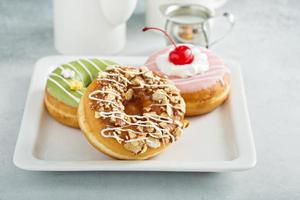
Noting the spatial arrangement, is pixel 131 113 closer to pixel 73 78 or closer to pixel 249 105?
pixel 73 78

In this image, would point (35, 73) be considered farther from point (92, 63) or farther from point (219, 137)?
point (219, 137)

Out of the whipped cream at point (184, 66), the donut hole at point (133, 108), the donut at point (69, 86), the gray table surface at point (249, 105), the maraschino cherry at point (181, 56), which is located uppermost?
the maraschino cherry at point (181, 56)

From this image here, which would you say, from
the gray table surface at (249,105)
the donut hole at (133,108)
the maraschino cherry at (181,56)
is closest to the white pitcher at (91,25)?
the gray table surface at (249,105)

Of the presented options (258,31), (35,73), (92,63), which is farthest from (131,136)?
(258,31)

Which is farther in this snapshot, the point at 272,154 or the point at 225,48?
the point at 225,48

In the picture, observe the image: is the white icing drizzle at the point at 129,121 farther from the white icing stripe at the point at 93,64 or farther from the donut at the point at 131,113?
the white icing stripe at the point at 93,64

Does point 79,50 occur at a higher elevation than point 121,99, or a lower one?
lower

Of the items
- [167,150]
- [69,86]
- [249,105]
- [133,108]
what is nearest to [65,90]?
[69,86]
